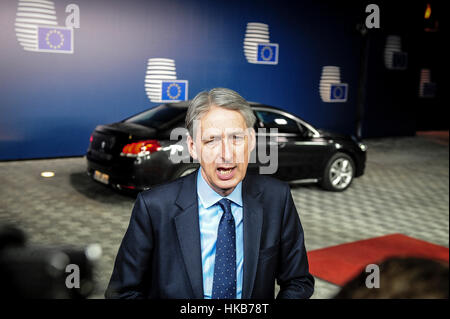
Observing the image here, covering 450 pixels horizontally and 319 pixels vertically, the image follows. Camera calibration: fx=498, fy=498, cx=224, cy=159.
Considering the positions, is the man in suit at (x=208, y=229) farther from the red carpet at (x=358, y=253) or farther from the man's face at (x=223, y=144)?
the red carpet at (x=358, y=253)

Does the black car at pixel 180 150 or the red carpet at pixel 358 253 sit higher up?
the black car at pixel 180 150

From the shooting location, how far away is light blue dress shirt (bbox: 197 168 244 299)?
5.99ft

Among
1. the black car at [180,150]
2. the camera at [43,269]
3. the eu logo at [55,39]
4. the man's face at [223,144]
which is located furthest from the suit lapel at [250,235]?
the eu logo at [55,39]

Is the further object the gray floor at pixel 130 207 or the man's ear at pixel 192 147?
the gray floor at pixel 130 207

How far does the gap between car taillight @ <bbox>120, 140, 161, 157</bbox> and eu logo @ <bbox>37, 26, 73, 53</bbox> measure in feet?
15.5

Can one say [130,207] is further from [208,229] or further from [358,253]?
[208,229]

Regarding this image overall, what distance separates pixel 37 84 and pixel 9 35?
1.11m

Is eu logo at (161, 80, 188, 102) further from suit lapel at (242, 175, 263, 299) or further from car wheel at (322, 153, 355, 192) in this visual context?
suit lapel at (242, 175, 263, 299)

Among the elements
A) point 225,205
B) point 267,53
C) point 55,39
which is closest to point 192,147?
point 225,205

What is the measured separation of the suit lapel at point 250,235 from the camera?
70.9 inches

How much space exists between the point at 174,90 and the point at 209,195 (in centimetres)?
1070

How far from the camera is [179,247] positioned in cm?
180

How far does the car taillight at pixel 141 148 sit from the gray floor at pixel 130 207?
2.70 feet

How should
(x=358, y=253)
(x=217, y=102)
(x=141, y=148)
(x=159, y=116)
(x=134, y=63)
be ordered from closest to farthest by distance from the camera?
(x=217, y=102)
(x=358, y=253)
(x=141, y=148)
(x=159, y=116)
(x=134, y=63)
